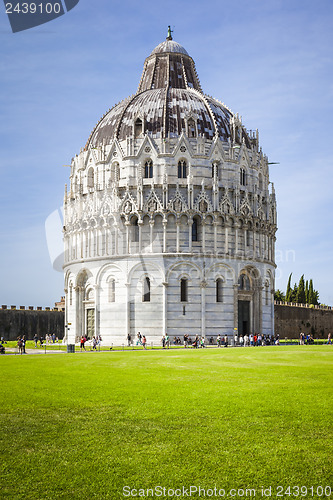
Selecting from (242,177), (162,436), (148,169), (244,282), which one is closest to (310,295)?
(244,282)

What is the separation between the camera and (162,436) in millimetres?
12359

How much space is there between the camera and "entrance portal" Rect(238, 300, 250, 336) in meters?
63.8

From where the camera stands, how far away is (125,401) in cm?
1656

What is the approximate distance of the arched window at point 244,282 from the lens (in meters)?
64.2

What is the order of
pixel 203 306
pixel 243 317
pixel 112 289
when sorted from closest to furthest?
pixel 203 306 → pixel 112 289 → pixel 243 317

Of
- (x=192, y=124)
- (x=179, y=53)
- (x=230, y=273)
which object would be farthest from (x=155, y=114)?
(x=230, y=273)

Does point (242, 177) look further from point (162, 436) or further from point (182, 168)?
point (162, 436)

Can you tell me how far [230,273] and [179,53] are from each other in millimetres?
30876

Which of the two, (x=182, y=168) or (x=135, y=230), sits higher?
(x=182, y=168)
